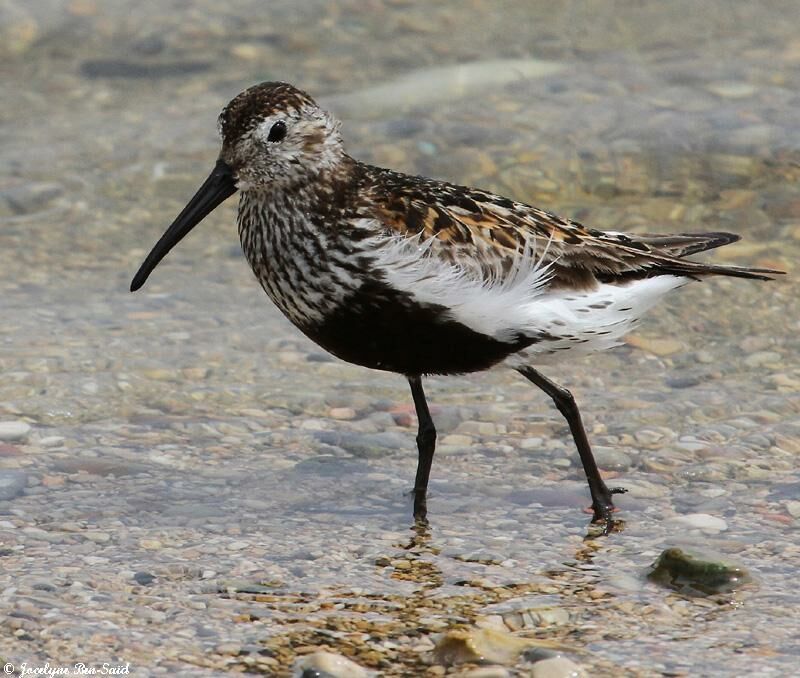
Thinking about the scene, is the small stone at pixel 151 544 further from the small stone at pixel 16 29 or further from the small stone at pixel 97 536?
the small stone at pixel 16 29

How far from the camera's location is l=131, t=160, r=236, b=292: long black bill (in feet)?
20.5

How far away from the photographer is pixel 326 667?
15.8ft

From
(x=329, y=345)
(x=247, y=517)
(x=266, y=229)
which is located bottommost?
(x=247, y=517)

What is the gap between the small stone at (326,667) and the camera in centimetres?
480

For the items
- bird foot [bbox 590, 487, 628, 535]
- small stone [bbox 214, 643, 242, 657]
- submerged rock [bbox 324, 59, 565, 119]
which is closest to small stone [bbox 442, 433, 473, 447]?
bird foot [bbox 590, 487, 628, 535]

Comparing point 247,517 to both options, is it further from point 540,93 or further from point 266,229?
point 540,93

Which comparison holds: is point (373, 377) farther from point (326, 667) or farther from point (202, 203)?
point (326, 667)

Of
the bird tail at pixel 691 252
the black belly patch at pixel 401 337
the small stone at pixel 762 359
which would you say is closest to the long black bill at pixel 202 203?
the black belly patch at pixel 401 337

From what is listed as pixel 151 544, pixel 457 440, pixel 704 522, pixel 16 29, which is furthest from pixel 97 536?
pixel 16 29

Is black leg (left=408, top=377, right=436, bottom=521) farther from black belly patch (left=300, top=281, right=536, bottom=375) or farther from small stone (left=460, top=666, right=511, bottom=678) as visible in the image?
small stone (left=460, top=666, right=511, bottom=678)

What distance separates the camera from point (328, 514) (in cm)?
639

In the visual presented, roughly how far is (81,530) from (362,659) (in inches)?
64.6

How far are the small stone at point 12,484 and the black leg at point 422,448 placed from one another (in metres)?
1.80

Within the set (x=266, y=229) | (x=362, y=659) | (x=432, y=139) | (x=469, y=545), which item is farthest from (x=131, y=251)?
(x=362, y=659)
